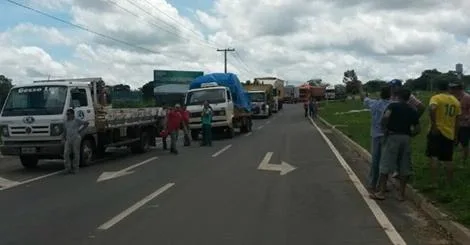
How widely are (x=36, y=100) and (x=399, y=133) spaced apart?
34.5ft

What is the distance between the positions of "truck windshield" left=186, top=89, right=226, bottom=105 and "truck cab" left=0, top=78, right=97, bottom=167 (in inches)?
453

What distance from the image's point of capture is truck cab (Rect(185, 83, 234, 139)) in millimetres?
28516

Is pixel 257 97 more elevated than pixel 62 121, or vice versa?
pixel 257 97

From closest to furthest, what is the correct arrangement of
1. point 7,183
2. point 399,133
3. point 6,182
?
point 399,133, point 7,183, point 6,182

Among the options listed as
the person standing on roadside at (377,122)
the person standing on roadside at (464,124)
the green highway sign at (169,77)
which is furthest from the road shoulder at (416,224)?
the green highway sign at (169,77)

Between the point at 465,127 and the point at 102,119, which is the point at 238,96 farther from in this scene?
the point at 465,127

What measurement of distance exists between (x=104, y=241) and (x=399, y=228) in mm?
3979

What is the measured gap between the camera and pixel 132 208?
10609mm

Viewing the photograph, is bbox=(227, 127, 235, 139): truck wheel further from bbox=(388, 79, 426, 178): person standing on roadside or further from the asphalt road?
bbox=(388, 79, 426, 178): person standing on roadside

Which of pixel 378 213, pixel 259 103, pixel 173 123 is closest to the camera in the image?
pixel 378 213

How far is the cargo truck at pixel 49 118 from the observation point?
16.9 m

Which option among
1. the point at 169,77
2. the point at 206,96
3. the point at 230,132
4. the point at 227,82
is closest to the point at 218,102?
the point at 206,96

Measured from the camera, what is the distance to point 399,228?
8.95 m

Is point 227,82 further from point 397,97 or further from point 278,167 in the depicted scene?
point 397,97
